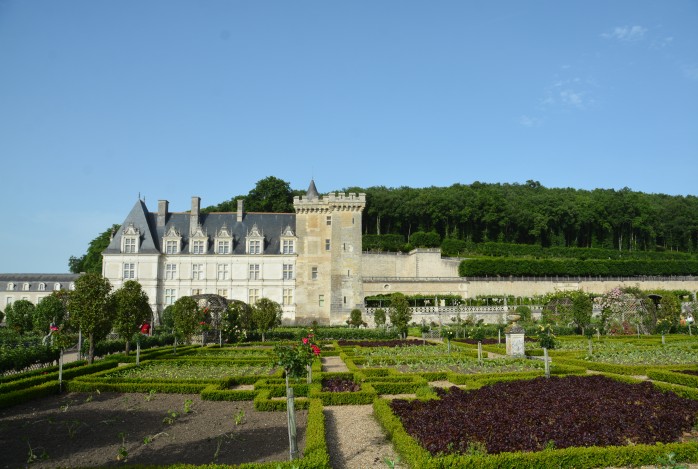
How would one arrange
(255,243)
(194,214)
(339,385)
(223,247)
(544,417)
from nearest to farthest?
(544,417) → (339,385) → (223,247) → (255,243) → (194,214)

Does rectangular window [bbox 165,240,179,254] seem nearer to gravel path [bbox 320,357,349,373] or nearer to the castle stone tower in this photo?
the castle stone tower

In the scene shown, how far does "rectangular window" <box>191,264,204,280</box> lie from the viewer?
4662cm

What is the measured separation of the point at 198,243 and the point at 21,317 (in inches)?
599

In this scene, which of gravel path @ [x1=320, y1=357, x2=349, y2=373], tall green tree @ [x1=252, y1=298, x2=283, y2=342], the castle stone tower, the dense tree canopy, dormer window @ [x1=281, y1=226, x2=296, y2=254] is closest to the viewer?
gravel path @ [x1=320, y1=357, x2=349, y2=373]

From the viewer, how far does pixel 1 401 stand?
11.9 meters

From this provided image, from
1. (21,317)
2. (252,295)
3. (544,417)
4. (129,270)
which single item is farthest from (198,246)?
(544,417)

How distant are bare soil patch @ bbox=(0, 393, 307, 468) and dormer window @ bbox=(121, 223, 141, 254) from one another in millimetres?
34482

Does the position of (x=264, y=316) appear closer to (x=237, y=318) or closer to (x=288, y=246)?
(x=237, y=318)

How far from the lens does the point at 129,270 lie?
45562mm

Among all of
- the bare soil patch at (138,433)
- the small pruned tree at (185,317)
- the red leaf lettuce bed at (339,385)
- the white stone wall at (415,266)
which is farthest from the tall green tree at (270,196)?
the bare soil patch at (138,433)

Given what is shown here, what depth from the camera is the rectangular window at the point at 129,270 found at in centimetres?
4547

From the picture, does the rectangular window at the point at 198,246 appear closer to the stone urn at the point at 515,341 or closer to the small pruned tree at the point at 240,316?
the small pruned tree at the point at 240,316

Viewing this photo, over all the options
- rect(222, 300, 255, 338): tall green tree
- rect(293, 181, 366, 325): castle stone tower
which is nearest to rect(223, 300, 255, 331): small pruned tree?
rect(222, 300, 255, 338): tall green tree

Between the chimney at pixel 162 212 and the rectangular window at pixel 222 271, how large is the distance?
700 centimetres
